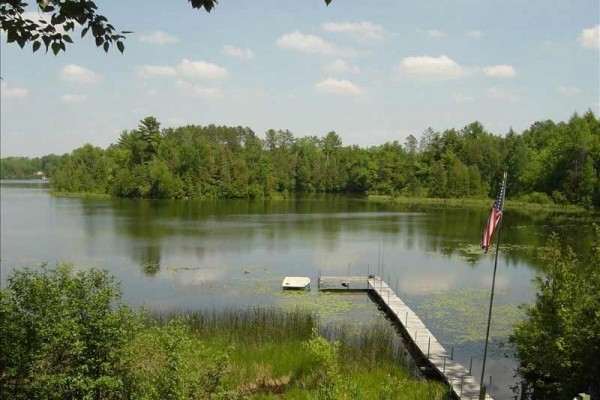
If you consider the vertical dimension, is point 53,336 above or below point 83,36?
below

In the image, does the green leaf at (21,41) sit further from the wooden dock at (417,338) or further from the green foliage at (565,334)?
the wooden dock at (417,338)

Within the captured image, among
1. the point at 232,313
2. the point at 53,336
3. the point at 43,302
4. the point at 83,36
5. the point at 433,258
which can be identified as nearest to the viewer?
the point at 83,36

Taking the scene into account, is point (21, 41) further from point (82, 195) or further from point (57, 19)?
point (82, 195)

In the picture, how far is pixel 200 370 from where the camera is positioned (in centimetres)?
1114

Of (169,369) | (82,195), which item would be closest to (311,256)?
(169,369)

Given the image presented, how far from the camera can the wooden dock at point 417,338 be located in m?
16.3

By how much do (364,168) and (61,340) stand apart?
114m

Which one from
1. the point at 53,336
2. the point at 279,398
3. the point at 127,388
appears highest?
the point at 53,336

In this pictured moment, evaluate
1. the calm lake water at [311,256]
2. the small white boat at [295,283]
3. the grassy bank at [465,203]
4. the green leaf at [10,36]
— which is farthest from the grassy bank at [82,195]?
the green leaf at [10,36]

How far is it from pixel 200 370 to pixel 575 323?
9.93 metres

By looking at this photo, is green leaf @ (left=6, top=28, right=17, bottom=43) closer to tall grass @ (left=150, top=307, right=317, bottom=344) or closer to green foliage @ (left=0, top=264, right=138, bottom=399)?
green foliage @ (left=0, top=264, right=138, bottom=399)

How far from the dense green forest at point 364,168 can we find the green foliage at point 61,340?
79552 mm

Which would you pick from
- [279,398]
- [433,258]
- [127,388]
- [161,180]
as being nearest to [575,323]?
[279,398]

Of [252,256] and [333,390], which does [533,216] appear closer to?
A: [252,256]
